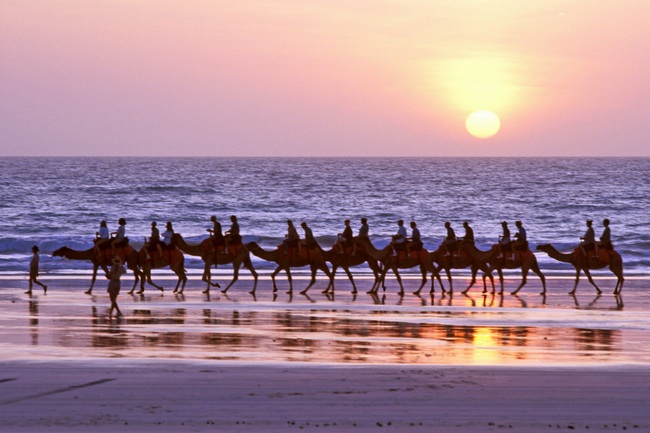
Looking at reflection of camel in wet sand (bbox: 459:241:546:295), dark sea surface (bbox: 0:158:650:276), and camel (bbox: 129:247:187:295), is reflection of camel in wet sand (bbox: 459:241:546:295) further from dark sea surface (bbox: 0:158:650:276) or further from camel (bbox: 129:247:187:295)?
camel (bbox: 129:247:187:295)

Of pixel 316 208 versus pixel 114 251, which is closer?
pixel 114 251

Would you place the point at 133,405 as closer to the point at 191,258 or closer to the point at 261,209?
the point at 191,258

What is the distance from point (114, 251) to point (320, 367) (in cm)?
1219

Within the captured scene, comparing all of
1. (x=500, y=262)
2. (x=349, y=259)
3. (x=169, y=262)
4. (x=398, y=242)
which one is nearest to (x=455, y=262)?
(x=500, y=262)

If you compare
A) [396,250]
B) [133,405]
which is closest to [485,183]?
[396,250]

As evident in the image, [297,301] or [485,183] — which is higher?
[485,183]

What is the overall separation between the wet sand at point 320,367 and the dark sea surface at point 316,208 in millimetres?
12972

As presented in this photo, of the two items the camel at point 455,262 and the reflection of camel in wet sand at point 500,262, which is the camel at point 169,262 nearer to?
the camel at point 455,262

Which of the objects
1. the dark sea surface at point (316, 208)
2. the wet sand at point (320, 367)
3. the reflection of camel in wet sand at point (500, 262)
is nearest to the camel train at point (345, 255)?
the reflection of camel in wet sand at point (500, 262)

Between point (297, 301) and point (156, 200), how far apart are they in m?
58.4

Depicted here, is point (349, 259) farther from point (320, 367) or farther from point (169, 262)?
point (320, 367)

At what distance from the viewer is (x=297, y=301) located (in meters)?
21.5

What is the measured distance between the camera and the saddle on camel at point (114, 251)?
23.2m

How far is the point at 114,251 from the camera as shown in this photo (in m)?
23.2
